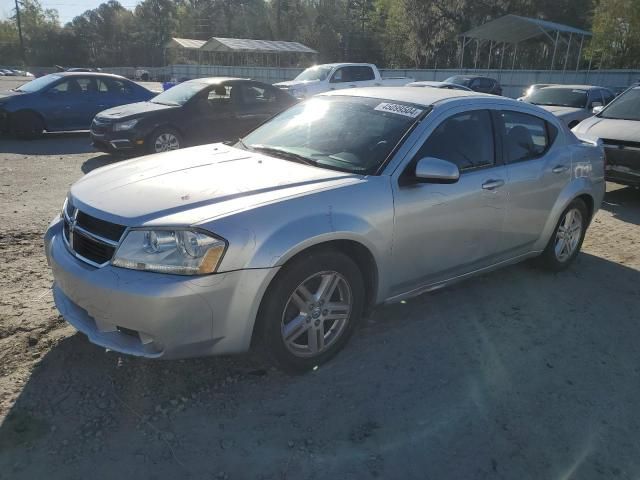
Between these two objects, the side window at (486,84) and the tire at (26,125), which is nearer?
the tire at (26,125)

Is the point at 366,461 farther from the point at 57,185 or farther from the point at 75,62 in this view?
the point at 75,62

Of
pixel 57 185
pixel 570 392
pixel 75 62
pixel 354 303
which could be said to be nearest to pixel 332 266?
pixel 354 303

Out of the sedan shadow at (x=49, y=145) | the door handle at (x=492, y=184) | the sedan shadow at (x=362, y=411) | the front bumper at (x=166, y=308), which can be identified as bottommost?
the sedan shadow at (x=49, y=145)

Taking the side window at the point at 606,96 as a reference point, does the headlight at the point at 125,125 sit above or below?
below

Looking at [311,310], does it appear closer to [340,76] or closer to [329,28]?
[340,76]

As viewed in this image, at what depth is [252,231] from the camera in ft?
8.98

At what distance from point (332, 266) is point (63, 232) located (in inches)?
66.5

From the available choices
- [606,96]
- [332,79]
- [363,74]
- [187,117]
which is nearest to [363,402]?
[187,117]

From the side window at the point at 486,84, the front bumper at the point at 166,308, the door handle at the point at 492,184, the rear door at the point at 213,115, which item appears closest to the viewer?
the front bumper at the point at 166,308

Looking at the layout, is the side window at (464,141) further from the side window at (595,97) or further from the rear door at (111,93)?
the rear door at (111,93)

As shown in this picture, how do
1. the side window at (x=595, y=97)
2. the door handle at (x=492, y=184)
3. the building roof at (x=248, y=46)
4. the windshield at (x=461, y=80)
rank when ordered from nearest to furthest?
the door handle at (x=492, y=184) → the side window at (x=595, y=97) → the windshield at (x=461, y=80) → the building roof at (x=248, y=46)

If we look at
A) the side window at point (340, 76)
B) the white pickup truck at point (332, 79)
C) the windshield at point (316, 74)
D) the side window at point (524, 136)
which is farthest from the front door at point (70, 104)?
the side window at point (524, 136)

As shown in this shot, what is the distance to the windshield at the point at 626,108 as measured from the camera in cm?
864

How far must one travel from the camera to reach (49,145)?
1151 cm
